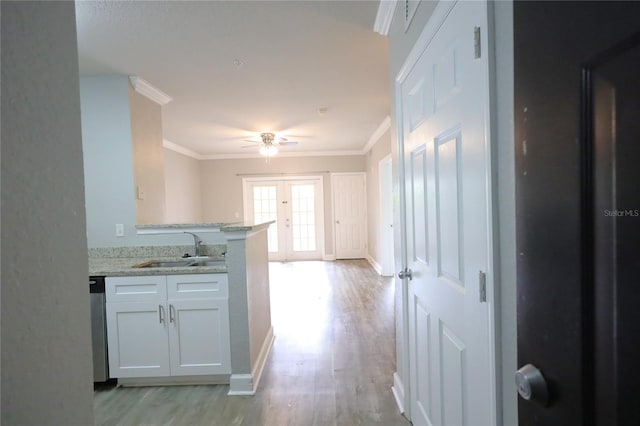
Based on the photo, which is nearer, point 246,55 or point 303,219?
point 246,55

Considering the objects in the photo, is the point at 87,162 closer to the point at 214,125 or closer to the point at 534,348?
the point at 214,125

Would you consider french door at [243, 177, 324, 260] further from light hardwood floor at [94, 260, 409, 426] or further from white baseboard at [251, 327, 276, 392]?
white baseboard at [251, 327, 276, 392]

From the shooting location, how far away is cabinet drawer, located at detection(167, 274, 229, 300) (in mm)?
2215

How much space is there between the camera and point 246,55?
2584 millimetres

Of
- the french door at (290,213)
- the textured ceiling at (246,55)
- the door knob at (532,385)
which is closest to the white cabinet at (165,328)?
the textured ceiling at (246,55)

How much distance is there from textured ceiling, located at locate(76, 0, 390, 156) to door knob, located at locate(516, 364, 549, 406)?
214 cm

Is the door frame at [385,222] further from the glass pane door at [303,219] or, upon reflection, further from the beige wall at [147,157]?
the beige wall at [147,157]

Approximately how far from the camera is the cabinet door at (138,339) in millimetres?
2246

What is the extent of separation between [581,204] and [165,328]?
8.20 feet

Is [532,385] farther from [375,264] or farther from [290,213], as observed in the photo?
[290,213]

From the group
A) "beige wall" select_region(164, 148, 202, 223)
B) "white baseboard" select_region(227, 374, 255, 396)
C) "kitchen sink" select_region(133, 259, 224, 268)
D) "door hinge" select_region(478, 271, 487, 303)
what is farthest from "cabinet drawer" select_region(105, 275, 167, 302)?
"beige wall" select_region(164, 148, 202, 223)

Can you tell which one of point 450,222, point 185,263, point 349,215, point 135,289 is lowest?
point 135,289

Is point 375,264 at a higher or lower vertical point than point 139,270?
lower

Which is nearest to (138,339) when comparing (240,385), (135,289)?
(135,289)
